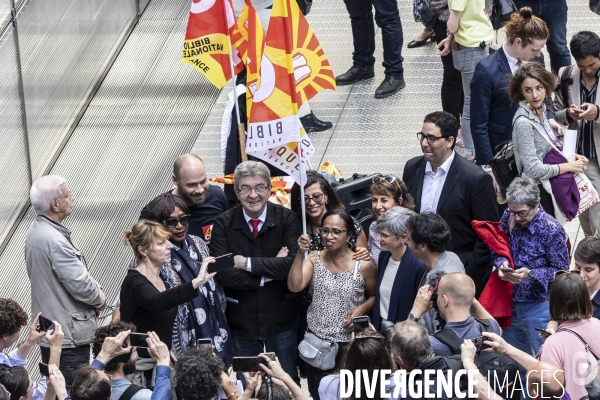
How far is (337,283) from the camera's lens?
821cm

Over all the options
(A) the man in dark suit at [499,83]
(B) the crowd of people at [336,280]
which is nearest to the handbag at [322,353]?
(B) the crowd of people at [336,280]

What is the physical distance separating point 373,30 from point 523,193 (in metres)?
4.70

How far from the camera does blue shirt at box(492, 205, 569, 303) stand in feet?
26.9

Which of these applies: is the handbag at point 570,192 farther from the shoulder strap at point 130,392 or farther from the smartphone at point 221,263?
the shoulder strap at point 130,392

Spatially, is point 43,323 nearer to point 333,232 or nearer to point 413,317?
point 333,232

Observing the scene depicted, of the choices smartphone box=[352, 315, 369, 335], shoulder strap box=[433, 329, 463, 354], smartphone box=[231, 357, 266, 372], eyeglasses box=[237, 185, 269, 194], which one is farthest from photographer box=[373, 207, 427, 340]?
smartphone box=[231, 357, 266, 372]

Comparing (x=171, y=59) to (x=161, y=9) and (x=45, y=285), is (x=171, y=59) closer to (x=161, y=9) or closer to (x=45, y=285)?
(x=161, y=9)

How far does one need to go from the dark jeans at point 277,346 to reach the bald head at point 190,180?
1.08 meters

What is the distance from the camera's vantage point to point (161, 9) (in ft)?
43.1

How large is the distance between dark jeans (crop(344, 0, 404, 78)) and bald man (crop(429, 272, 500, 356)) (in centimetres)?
524

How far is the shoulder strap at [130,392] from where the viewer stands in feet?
22.7

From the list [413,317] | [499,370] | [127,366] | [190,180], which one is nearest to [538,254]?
[413,317]

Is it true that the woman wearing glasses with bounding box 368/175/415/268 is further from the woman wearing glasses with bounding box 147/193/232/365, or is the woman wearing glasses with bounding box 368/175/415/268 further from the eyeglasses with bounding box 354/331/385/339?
the eyeglasses with bounding box 354/331/385/339

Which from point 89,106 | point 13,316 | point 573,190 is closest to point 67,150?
point 89,106
